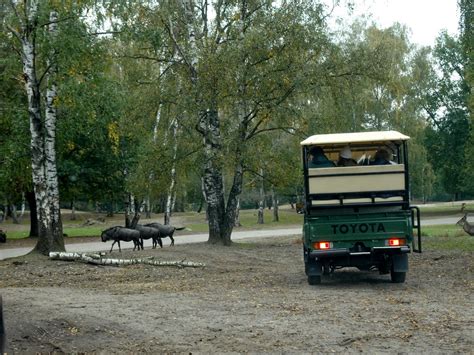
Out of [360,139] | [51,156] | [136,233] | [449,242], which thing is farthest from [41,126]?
[449,242]

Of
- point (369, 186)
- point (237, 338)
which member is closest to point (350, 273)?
point (369, 186)

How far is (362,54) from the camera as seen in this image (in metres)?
26.9

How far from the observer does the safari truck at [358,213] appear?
14.5 meters

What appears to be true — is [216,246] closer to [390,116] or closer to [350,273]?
[350,273]

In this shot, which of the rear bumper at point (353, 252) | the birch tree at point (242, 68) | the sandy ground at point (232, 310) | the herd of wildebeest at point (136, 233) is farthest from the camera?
the herd of wildebeest at point (136, 233)

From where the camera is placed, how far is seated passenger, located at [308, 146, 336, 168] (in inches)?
612

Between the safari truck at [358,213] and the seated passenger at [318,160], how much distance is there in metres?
0.03

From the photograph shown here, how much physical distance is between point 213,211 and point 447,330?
1871 centimetres

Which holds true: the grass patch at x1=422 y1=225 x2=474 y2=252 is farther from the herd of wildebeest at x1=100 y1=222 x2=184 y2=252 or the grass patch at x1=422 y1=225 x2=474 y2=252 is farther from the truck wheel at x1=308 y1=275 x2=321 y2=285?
the herd of wildebeest at x1=100 y1=222 x2=184 y2=252

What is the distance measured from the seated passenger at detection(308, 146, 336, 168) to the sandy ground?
2544 millimetres

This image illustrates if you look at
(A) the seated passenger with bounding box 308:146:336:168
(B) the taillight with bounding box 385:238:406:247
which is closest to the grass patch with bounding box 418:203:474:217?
(A) the seated passenger with bounding box 308:146:336:168

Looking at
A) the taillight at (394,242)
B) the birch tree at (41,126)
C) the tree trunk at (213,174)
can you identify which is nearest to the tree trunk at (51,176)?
the birch tree at (41,126)

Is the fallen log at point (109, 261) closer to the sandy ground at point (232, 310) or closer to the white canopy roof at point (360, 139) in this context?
the sandy ground at point (232, 310)

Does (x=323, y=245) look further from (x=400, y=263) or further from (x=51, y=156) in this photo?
(x=51, y=156)
